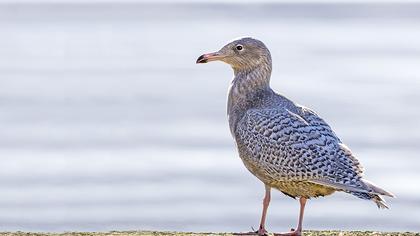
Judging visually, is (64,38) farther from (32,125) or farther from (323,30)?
(32,125)

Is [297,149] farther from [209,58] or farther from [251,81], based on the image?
[209,58]

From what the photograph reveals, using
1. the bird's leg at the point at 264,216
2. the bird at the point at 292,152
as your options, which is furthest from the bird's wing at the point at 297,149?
the bird's leg at the point at 264,216

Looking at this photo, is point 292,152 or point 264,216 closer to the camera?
point 292,152

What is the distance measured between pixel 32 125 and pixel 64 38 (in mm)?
7273

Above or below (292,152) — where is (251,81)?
above

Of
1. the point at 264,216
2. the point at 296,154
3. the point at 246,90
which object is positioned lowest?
the point at 264,216

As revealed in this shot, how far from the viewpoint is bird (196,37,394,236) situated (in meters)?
12.9

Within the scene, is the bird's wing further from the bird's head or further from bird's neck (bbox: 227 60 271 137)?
the bird's head

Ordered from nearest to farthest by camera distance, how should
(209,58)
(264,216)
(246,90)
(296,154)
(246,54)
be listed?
1. (296,154)
2. (264,216)
3. (246,90)
4. (246,54)
5. (209,58)

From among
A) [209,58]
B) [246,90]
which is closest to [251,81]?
[246,90]

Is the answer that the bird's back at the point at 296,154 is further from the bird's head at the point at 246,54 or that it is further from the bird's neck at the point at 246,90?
the bird's head at the point at 246,54

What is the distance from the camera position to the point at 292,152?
516 inches

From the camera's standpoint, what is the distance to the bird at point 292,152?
12.9 metres

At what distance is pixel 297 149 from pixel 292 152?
0.04m
